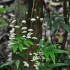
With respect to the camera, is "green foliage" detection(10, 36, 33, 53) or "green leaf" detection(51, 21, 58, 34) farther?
"green leaf" detection(51, 21, 58, 34)

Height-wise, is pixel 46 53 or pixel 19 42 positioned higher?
pixel 19 42

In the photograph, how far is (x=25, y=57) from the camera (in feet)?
9.03

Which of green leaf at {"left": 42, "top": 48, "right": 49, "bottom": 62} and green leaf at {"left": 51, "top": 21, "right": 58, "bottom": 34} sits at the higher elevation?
green leaf at {"left": 51, "top": 21, "right": 58, "bottom": 34}

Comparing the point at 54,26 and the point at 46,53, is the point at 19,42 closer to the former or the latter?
the point at 46,53

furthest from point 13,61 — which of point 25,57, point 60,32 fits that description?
point 60,32

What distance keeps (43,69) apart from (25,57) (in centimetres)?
20

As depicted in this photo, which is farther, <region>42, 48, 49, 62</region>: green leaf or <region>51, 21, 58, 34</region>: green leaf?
<region>51, 21, 58, 34</region>: green leaf

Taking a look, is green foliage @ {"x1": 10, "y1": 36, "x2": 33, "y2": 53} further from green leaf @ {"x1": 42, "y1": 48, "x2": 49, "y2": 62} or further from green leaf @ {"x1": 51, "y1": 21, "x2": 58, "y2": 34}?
green leaf @ {"x1": 51, "y1": 21, "x2": 58, "y2": 34}

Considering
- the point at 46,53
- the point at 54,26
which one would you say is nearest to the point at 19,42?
the point at 46,53

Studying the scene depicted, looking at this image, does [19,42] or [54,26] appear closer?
[19,42]

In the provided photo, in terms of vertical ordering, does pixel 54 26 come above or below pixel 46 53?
above

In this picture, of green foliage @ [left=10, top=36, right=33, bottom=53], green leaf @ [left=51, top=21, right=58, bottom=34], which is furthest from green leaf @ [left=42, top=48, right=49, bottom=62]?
→ green leaf @ [left=51, top=21, right=58, bottom=34]

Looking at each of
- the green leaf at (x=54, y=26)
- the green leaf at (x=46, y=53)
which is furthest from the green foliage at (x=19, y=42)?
the green leaf at (x=54, y=26)

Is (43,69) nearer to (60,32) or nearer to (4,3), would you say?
(60,32)
